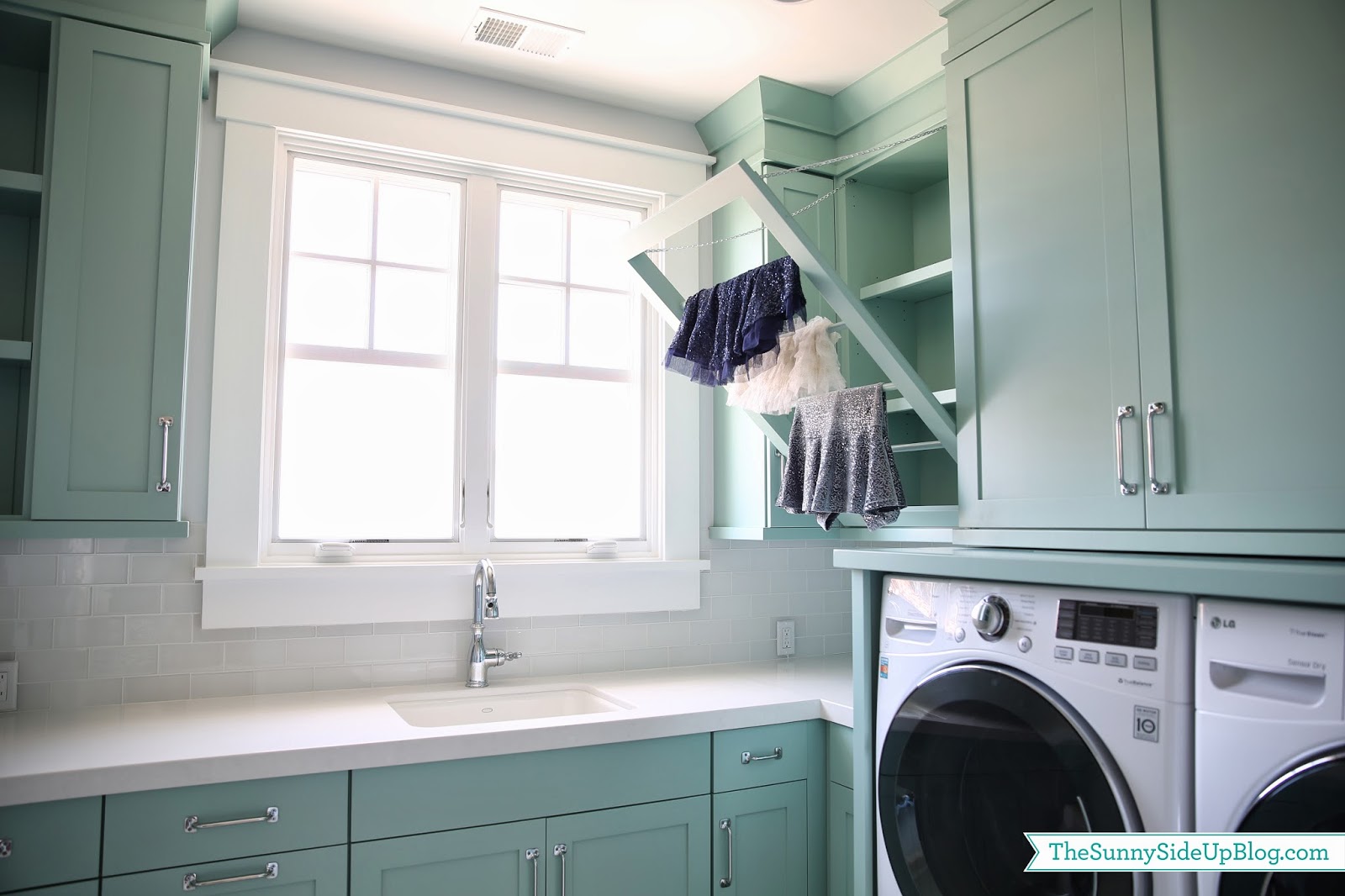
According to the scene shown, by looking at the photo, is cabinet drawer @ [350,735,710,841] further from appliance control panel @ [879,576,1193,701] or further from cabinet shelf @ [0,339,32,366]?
cabinet shelf @ [0,339,32,366]

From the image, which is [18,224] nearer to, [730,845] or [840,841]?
[730,845]

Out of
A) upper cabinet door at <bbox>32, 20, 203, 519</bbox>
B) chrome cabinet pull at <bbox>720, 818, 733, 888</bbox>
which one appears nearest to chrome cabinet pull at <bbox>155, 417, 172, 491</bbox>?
upper cabinet door at <bbox>32, 20, 203, 519</bbox>

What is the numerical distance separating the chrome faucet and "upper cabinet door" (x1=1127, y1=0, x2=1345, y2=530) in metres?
1.69

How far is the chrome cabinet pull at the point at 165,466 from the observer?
212cm

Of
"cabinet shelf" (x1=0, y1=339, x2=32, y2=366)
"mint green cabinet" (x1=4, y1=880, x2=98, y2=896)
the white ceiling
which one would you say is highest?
the white ceiling

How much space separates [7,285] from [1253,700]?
2.82 m

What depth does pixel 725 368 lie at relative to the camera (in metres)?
2.44

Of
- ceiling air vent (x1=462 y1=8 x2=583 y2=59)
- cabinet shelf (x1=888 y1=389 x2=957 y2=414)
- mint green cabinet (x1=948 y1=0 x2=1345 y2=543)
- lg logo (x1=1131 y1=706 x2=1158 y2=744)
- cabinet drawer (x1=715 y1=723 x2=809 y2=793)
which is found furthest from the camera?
ceiling air vent (x1=462 y1=8 x2=583 y2=59)

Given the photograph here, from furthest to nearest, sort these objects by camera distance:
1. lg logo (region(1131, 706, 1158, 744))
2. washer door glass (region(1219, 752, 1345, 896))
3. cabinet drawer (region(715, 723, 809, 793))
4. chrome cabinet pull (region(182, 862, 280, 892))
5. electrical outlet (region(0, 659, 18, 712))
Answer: cabinet drawer (region(715, 723, 809, 793)) < electrical outlet (region(0, 659, 18, 712)) < chrome cabinet pull (region(182, 862, 280, 892)) < lg logo (region(1131, 706, 1158, 744)) < washer door glass (region(1219, 752, 1345, 896))

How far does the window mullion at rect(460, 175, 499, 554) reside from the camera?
9.21 ft

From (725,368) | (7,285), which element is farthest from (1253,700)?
(7,285)

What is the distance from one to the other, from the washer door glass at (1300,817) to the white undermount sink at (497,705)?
150cm

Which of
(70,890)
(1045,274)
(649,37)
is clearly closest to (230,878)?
(70,890)

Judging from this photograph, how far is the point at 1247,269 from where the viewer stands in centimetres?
155
